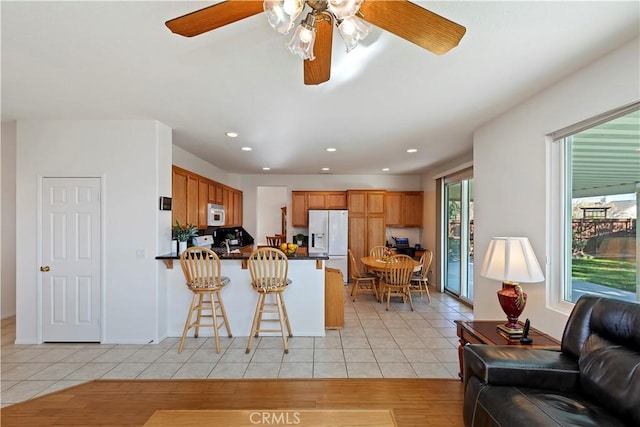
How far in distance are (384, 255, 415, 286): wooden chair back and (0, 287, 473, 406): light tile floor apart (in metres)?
0.89

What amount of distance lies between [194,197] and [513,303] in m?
4.20

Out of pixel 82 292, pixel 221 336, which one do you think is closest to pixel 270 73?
pixel 221 336

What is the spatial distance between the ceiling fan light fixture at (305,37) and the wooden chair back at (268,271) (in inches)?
83.7

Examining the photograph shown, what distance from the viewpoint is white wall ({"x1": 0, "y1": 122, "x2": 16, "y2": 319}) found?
3977 millimetres

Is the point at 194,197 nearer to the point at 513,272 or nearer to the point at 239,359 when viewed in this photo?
the point at 239,359

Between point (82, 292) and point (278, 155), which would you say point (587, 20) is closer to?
point (278, 155)

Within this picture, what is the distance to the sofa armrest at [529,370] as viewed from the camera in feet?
5.23

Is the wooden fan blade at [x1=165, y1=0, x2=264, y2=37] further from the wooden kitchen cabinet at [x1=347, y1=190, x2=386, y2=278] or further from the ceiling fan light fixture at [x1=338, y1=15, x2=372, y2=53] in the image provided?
the wooden kitchen cabinet at [x1=347, y1=190, x2=386, y2=278]

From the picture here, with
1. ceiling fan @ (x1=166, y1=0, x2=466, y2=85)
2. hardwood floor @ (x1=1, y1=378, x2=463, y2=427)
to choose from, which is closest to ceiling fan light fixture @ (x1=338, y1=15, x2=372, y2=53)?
ceiling fan @ (x1=166, y1=0, x2=466, y2=85)

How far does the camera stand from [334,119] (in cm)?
307

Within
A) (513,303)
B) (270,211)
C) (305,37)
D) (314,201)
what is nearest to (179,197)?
(314,201)

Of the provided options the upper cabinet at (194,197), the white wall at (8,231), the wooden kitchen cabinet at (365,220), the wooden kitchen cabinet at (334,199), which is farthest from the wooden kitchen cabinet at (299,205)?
the white wall at (8,231)

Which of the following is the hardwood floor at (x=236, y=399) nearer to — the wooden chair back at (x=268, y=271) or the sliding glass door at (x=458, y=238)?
the wooden chair back at (x=268, y=271)

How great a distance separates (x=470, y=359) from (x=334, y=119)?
2.47 meters
